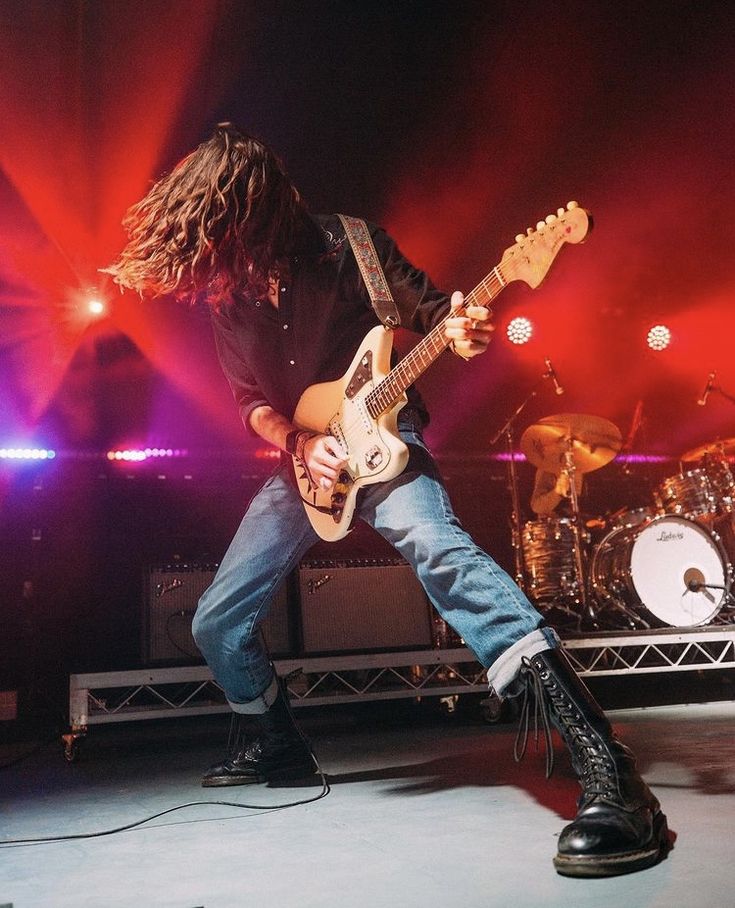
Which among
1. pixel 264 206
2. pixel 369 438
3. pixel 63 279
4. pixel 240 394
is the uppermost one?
pixel 63 279

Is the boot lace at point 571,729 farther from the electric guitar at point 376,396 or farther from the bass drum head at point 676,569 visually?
the bass drum head at point 676,569

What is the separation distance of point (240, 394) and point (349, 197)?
309 centimetres

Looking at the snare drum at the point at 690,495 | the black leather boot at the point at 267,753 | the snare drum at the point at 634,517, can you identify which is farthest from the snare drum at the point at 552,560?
the black leather boot at the point at 267,753

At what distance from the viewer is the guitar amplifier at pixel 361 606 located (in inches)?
187

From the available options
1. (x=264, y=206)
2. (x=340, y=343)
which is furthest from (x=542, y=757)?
(x=264, y=206)

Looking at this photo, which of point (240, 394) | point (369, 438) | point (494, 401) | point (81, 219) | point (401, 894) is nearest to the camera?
point (401, 894)

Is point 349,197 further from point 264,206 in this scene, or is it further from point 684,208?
point 264,206

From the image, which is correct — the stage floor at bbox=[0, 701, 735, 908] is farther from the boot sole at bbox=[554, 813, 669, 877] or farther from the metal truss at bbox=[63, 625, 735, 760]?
the metal truss at bbox=[63, 625, 735, 760]

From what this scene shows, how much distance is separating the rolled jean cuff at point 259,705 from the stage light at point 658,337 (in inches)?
202

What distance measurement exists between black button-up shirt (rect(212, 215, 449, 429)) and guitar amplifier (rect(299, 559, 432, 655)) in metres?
2.38

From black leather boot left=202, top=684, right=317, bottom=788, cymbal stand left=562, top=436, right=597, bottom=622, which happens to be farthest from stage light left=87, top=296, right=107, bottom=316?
black leather boot left=202, top=684, right=317, bottom=788

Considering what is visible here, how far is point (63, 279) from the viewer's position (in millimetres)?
5566

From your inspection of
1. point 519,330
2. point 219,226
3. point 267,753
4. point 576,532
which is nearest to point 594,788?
point 267,753

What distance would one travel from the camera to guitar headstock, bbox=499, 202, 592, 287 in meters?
1.80
